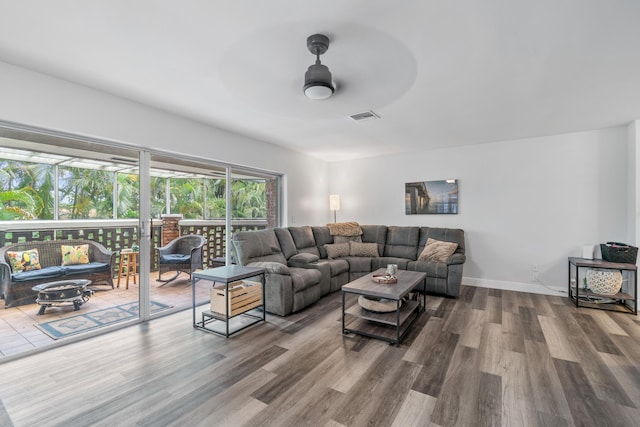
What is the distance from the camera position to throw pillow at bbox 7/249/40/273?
2.43 meters

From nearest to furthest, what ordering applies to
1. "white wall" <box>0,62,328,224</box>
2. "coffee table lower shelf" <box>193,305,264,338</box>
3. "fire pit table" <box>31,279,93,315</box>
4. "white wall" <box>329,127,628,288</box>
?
"white wall" <box>0,62,328,224</box>
"fire pit table" <box>31,279,93,315</box>
"coffee table lower shelf" <box>193,305,264,338</box>
"white wall" <box>329,127,628,288</box>

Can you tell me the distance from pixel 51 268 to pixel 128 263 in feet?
2.03

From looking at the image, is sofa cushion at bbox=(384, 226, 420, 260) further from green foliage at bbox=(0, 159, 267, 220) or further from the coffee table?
green foliage at bbox=(0, 159, 267, 220)

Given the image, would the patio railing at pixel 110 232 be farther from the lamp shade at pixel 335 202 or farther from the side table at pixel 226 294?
the lamp shade at pixel 335 202

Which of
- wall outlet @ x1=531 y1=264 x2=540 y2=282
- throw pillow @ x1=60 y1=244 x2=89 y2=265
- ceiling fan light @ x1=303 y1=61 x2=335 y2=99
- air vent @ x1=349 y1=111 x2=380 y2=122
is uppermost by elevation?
air vent @ x1=349 y1=111 x2=380 y2=122

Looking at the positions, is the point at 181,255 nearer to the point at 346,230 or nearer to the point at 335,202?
the point at 346,230

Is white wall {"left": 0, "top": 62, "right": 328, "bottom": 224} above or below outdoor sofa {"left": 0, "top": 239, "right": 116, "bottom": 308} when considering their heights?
above

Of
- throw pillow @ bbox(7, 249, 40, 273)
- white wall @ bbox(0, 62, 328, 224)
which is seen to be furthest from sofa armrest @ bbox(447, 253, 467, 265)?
throw pillow @ bbox(7, 249, 40, 273)

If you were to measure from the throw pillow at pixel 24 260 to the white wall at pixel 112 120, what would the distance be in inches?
44.0

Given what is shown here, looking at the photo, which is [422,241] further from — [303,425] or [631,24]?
[303,425]

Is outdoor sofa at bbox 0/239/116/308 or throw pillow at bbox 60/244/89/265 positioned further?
throw pillow at bbox 60/244/89/265

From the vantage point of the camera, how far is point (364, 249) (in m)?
5.10

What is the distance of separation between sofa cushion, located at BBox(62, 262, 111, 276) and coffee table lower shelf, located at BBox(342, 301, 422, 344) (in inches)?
102

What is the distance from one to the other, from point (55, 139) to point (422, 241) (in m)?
4.99
